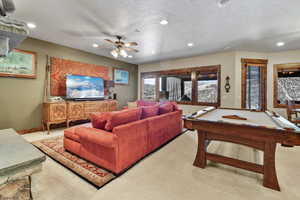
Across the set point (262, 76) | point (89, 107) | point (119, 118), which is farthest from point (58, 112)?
point (262, 76)

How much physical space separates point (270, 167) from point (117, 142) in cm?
202

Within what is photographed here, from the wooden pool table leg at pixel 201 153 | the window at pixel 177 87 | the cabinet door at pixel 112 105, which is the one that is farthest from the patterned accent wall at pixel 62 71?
the wooden pool table leg at pixel 201 153

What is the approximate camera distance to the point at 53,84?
4.26m

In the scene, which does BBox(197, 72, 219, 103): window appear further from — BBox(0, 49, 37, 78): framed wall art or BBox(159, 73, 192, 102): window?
BBox(0, 49, 37, 78): framed wall art

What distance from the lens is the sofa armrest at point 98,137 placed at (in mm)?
1810

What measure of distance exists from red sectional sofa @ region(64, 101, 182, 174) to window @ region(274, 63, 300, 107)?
191 inches

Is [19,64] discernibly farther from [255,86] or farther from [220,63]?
[255,86]

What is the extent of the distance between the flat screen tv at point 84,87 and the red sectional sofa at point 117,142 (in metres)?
2.25

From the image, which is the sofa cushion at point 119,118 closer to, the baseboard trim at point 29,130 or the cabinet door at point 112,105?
the cabinet door at point 112,105

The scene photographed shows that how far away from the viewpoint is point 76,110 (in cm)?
423

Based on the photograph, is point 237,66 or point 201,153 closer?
point 201,153

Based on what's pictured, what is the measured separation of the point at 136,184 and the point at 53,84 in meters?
4.20

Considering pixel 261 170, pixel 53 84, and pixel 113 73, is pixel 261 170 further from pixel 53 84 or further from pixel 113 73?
pixel 113 73

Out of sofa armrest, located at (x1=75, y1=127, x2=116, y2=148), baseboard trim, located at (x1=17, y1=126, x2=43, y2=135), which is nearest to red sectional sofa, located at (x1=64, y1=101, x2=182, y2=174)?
sofa armrest, located at (x1=75, y1=127, x2=116, y2=148)
